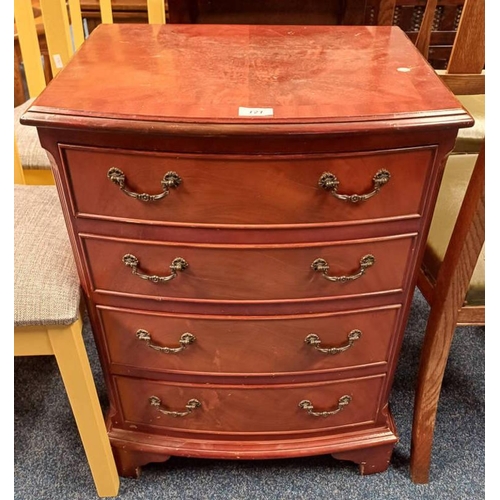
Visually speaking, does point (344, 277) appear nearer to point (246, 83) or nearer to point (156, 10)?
point (246, 83)

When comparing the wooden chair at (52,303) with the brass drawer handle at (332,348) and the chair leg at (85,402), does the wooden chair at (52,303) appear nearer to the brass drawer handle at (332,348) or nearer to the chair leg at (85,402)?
the chair leg at (85,402)

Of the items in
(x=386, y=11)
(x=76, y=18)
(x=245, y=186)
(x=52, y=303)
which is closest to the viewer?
(x=245, y=186)

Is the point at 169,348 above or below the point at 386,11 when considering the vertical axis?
below

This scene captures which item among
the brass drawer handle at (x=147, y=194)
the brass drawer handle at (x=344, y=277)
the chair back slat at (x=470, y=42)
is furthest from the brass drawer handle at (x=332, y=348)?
the chair back slat at (x=470, y=42)

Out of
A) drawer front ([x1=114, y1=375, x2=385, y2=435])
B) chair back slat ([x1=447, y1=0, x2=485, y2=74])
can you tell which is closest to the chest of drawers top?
chair back slat ([x1=447, y1=0, x2=485, y2=74])

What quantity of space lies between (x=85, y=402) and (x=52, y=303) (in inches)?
9.1

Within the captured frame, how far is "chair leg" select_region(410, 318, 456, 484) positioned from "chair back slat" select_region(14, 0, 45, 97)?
1160mm

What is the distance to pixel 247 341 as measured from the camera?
0.96 metres

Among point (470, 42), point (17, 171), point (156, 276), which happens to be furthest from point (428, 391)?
point (17, 171)

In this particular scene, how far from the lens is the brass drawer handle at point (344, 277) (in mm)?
860

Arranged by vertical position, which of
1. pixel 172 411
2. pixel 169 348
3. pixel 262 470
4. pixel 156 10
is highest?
pixel 156 10

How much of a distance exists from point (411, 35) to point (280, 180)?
1192 millimetres

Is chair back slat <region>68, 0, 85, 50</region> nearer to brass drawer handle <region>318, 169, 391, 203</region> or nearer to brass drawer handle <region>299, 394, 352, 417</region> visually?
brass drawer handle <region>318, 169, 391, 203</region>

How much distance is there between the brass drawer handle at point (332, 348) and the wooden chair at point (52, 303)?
408 millimetres
